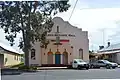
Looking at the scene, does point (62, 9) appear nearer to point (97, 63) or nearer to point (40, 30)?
point (40, 30)

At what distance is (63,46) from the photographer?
2143 inches

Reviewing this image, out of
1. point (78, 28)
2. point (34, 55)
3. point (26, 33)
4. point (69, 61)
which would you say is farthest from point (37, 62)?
point (26, 33)

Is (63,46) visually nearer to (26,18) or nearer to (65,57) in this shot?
(65,57)

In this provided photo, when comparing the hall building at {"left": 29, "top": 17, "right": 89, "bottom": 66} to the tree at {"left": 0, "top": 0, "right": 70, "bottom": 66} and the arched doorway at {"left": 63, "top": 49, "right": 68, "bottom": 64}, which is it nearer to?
the arched doorway at {"left": 63, "top": 49, "right": 68, "bottom": 64}

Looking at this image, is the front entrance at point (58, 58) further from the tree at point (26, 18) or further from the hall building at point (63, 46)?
the tree at point (26, 18)

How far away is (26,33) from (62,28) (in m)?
14.2

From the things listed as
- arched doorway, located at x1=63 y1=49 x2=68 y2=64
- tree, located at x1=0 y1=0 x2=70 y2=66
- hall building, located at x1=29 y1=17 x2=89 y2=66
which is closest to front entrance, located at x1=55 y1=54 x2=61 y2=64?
hall building, located at x1=29 y1=17 x2=89 y2=66

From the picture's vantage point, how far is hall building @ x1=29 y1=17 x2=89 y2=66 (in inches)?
2120

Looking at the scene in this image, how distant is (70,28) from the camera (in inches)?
2158

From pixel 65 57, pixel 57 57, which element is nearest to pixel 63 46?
pixel 65 57

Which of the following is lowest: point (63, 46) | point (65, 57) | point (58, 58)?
point (58, 58)

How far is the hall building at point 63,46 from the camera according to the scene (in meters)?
53.8

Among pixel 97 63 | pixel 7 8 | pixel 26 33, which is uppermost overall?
pixel 7 8

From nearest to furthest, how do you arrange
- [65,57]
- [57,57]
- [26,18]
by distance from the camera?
[26,18]
[57,57]
[65,57]
